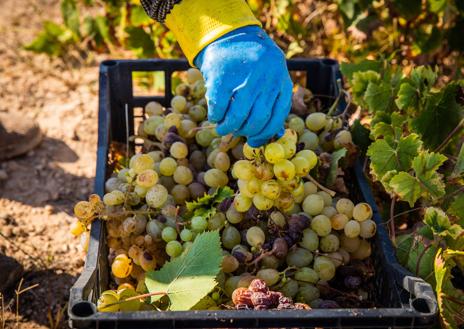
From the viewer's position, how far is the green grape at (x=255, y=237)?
4.73 feet

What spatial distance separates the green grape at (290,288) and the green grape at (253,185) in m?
0.22

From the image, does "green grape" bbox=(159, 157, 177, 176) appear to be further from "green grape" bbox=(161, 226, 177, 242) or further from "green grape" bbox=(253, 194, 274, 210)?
"green grape" bbox=(253, 194, 274, 210)

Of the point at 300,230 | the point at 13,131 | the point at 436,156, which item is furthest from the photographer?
the point at 13,131

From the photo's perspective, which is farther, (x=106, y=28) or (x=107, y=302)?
(x=106, y=28)

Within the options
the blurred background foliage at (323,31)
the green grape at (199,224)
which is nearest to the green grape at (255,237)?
the green grape at (199,224)

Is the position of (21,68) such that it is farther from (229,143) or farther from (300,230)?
(300,230)

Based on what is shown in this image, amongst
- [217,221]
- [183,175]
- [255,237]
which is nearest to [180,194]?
[183,175]

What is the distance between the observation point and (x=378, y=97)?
5.75 feet

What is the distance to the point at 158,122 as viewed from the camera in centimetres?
181

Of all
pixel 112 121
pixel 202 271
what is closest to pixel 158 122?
pixel 112 121

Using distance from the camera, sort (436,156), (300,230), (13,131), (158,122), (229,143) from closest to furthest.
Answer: (436,156)
(300,230)
(229,143)
(158,122)
(13,131)

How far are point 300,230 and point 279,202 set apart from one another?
9 centimetres

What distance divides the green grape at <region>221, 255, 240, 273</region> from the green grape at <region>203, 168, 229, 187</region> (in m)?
0.24

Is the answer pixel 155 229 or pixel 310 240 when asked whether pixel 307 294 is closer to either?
pixel 310 240
